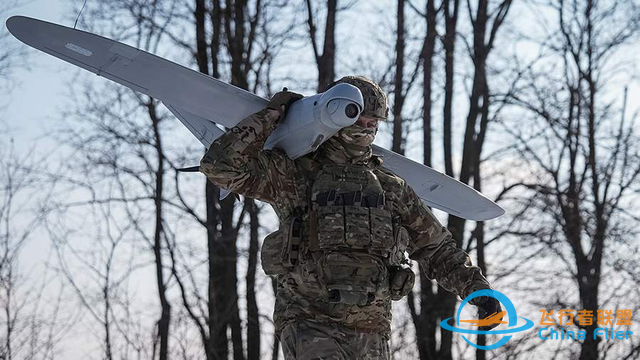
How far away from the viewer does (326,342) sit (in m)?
3.99

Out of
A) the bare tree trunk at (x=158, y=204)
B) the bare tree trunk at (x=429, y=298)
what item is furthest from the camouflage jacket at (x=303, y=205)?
the bare tree trunk at (x=158, y=204)

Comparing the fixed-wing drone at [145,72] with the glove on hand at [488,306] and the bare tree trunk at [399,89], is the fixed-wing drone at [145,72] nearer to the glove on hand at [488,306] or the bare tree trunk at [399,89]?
the glove on hand at [488,306]

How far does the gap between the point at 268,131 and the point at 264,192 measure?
262mm

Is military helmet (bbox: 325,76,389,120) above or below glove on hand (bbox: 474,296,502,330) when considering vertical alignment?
above

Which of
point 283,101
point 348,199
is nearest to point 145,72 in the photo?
point 283,101

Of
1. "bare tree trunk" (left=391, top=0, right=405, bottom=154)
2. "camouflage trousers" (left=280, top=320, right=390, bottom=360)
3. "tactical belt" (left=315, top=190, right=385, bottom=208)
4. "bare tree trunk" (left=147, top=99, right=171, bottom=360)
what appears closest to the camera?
"camouflage trousers" (left=280, top=320, right=390, bottom=360)

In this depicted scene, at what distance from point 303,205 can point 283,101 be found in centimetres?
48

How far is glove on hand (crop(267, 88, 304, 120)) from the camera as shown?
4.28 m

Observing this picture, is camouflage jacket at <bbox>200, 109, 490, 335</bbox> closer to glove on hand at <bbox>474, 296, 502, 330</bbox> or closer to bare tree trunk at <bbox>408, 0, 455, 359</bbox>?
glove on hand at <bbox>474, 296, 502, 330</bbox>

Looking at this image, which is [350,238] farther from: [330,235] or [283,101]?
[283,101]

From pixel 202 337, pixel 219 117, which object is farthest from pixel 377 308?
pixel 202 337

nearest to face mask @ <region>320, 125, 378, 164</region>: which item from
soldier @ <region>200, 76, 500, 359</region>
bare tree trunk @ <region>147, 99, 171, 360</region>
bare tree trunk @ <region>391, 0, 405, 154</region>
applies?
soldier @ <region>200, 76, 500, 359</region>

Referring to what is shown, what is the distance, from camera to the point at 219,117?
4730mm

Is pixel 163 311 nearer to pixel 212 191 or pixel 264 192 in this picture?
pixel 212 191
